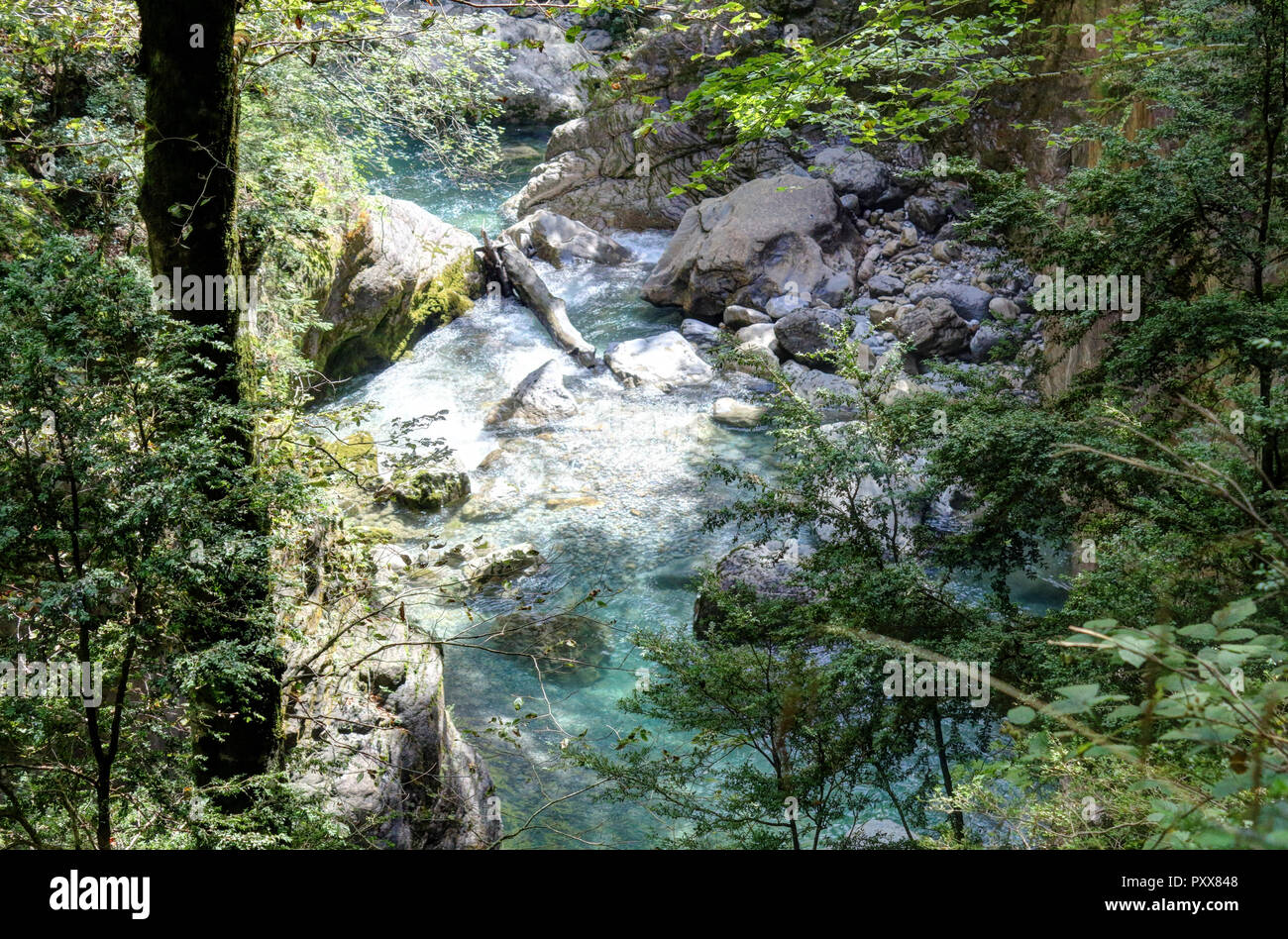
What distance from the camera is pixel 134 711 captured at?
287 cm

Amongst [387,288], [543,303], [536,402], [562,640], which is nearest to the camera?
[562,640]

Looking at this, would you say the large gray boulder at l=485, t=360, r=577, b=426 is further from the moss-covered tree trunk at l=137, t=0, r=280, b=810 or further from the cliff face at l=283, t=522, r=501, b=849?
the moss-covered tree trunk at l=137, t=0, r=280, b=810

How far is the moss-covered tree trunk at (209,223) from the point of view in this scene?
2.95 m

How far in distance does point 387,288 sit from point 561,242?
5.83m

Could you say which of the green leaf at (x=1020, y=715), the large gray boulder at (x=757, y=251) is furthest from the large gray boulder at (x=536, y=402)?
the green leaf at (x=1020, y=715)

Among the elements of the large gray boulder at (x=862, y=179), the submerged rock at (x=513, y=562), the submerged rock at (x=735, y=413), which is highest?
the large gray boulder at (x=862, y=179)

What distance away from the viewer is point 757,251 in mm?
14117

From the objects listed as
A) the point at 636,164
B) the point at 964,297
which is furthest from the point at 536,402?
the point at 636,164

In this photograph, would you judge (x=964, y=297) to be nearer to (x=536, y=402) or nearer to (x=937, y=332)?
(x=937, y=332)

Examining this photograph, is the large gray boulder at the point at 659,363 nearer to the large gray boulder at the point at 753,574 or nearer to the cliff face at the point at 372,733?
the large gray boulder at the point at 753,574

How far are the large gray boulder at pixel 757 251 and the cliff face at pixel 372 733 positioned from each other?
10.4 metres

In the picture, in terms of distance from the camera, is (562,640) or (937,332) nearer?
(562,640)
